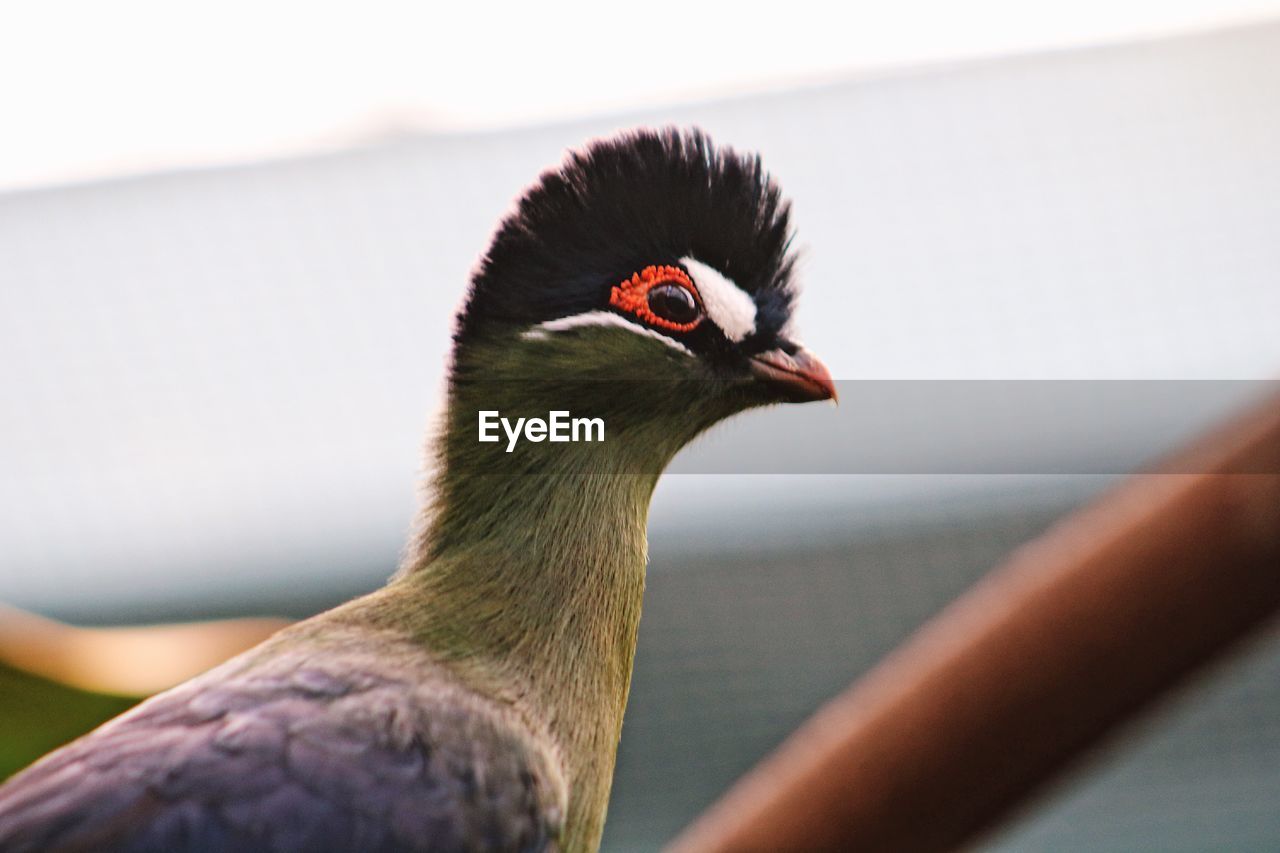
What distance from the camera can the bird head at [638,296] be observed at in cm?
187

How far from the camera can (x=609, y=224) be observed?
187 cm

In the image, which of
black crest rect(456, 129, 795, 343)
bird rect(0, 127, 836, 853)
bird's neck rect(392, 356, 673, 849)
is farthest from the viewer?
black crest rect(456, 129, 795, 343)

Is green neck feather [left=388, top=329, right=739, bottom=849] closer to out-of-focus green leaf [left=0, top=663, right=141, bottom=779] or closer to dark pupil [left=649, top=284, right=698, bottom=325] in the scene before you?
dark pupil [left=649, top=284, right=698, bottom=325]

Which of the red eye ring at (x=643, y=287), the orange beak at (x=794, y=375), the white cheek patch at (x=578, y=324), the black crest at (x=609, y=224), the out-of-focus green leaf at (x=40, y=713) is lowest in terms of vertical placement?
the out-of-focus green leaf at (x=40, y=713)

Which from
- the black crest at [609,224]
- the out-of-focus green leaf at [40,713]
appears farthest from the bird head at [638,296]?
the out-of-focus green leaf at [40,713]

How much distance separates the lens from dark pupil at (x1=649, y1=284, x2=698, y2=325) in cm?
191

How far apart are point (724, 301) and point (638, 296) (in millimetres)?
128

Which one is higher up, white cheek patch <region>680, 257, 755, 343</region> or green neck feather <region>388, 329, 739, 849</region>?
white cheek patch <region>680, 257, 755, 343</region>

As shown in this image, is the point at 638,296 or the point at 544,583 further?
the point at 638,296

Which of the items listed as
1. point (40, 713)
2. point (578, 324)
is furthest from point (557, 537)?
point (40, 713)

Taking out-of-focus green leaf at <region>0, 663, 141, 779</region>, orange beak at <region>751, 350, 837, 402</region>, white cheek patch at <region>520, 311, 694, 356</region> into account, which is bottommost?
out-of-focus green leaf at <region>0, 663, 141, 779</region>
